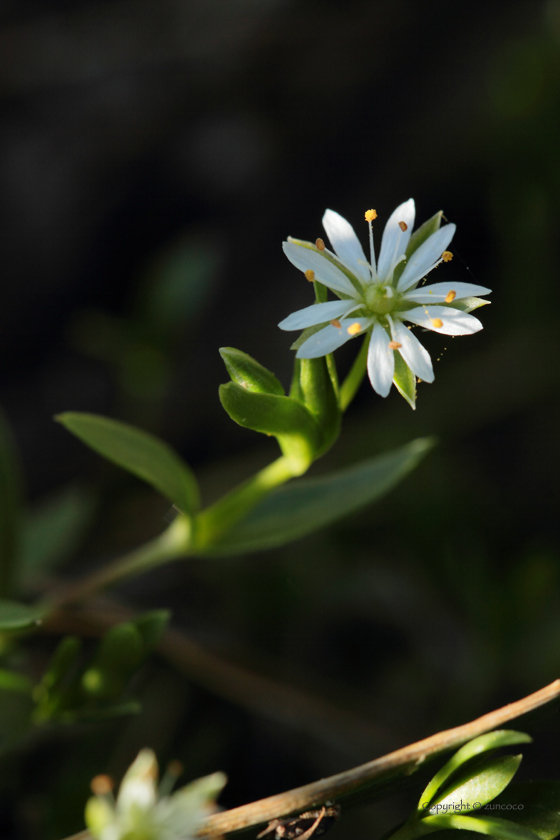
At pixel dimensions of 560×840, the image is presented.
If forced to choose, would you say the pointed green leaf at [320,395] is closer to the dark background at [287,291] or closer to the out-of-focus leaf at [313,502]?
the out-of-focus leaf at [313,502]

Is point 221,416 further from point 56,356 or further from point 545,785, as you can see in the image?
point 545,785

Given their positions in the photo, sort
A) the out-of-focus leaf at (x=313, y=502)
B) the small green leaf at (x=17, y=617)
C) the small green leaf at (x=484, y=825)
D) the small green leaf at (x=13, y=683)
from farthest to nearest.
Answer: the out-of-focus leaf at (x=313, y=502)
the small green leaf at (x=13, y=683)
the small green leaf at (x=17, y=617)
the small green leaf at (x=484, y=825)

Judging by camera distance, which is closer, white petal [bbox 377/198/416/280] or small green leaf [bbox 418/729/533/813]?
small green leaf [bbox 418/729/533/813]

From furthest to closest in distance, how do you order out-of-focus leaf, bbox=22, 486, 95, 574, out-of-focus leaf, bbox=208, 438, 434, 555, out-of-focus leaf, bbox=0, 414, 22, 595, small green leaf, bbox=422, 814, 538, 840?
1. out-of-focus leaf, bbox=22, 486, 95, 574
2. out-of-focus leaf, bbox=0, 414, 22, 595
3. out-of-focus leaf, bbox=208, 438, 434, 555
4. small green leaf, bbox=422, 814, 538, 840

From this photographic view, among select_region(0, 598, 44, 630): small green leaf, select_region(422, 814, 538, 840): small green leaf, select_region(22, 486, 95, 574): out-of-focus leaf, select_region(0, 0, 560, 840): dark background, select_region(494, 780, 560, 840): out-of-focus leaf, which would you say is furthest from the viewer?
select_region(0, 0, 560, 840): dark background

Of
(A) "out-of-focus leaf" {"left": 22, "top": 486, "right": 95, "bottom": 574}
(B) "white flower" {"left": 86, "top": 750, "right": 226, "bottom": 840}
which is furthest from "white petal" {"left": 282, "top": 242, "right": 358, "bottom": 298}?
(A) "out-of-focus leaf" {"left": 22, "top": 486, "right": 95, "bottom": 574}

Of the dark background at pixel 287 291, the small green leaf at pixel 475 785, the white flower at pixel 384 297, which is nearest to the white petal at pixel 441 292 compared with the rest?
the white flower at pixel 384 297

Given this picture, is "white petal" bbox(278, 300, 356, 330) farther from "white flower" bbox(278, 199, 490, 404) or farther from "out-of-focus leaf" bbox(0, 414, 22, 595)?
"out-of-focus leaf" bbox(0, 414, 22, 595)
